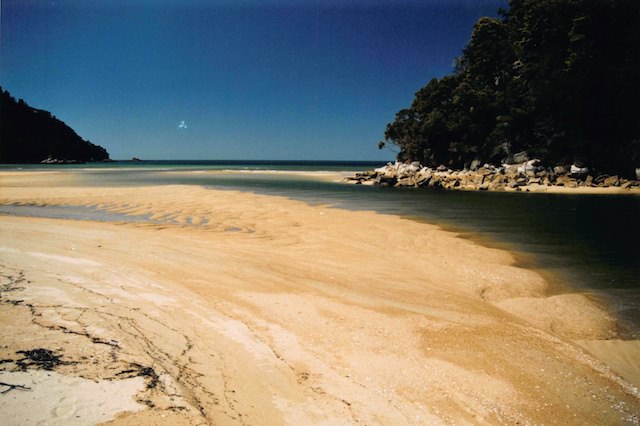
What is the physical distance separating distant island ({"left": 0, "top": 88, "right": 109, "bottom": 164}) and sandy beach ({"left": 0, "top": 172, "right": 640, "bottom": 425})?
123 meters

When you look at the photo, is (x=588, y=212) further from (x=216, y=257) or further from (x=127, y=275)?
(x=127, y=275)

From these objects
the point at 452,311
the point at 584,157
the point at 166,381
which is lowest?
the point at 452,311

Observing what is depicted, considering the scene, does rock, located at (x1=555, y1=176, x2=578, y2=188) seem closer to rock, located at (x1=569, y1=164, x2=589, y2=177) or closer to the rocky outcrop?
the rocky outcrop

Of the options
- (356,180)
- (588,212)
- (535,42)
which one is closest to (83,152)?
(356,180)

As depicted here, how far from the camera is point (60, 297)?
3693 millimetres

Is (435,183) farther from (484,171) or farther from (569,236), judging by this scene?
(569,236)

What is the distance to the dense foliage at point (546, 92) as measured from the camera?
31.0m

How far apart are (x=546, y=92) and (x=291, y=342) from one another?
40.5 m

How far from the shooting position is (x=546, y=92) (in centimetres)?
3394

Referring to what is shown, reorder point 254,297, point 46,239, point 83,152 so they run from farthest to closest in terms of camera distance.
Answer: point 83,152
point 46,239
point 254,297

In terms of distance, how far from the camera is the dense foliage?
30984 mm

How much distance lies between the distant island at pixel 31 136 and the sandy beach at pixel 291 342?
122841 mm

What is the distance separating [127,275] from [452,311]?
4.53 metres

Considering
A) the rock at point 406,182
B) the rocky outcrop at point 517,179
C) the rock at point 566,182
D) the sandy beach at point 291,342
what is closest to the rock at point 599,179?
the rocky outcrop at point 517,179
